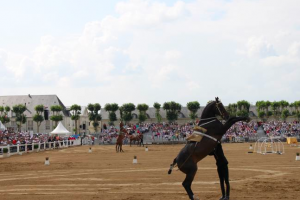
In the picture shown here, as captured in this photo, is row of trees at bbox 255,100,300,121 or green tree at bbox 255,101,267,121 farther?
green tree at bbox 255,101,267,121

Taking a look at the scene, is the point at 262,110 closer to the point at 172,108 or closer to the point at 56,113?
the point at 172,108

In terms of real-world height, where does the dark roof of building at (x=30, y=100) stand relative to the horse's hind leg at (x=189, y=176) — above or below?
above

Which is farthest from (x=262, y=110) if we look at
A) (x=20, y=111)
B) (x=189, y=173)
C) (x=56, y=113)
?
(x=189, y=173)

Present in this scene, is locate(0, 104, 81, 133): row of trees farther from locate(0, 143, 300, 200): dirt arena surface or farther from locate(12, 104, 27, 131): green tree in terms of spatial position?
locate(0, 143, 300, 200): dirt arena surface

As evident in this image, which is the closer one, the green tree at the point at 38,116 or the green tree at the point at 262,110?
the green tree at the point at 38,116

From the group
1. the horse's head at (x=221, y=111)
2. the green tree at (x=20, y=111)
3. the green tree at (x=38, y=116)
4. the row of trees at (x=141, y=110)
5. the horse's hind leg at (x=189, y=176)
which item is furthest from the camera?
the row of trees at (x=141, y=110)

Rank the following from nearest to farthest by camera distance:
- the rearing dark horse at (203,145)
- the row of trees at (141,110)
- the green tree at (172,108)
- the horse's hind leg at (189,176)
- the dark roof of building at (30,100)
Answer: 1. the horse's hind leg at (189,176)
2. the rearing dark horse at (203,145)
3. the row of trees at (141,110)
4. the green tree at (172,108)
5. the dark roof of building at (30,100)

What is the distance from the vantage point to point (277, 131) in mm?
65000

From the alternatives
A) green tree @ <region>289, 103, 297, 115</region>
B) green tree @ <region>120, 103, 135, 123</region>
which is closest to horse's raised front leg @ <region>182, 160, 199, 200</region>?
green tree @ <region>120, 103, 135, 123</region>

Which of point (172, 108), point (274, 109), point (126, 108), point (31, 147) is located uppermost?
point (126, 108)

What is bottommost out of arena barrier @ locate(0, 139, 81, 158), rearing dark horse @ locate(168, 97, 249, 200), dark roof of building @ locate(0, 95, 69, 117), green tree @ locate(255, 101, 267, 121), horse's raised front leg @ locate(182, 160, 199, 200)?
arena barrier @ locate(0, 139, 81, 158)

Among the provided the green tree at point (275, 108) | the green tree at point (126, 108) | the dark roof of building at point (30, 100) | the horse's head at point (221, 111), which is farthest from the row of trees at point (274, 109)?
the horse's head at point (221, 111)

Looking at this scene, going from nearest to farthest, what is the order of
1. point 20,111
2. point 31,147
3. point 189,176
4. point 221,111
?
point 189,176 → point 221,111 → point 31,147 → point 20,111

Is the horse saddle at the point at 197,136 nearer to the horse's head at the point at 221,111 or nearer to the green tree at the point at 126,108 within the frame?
the horse's head at the point at 221,111
